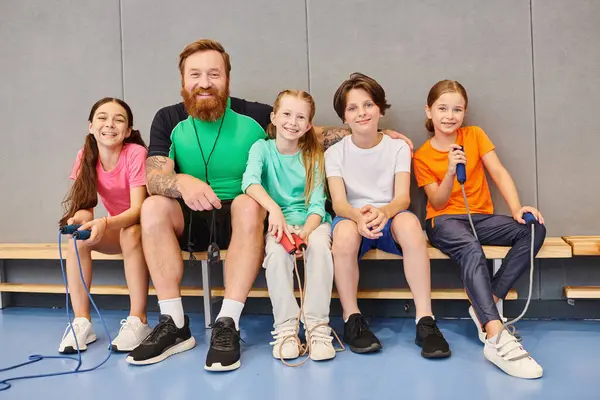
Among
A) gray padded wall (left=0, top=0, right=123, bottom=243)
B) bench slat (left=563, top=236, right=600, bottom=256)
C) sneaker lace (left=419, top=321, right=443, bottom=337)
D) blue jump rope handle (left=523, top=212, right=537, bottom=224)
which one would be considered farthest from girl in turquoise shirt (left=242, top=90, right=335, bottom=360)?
gray padded wall (left=0, top=0, right=123, bottom=243)

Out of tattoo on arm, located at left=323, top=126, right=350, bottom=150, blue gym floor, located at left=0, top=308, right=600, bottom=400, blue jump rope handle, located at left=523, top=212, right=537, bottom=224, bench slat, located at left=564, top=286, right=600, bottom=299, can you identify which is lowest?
blue gym floor, located at left=0, top=308, right=600, bottom=400

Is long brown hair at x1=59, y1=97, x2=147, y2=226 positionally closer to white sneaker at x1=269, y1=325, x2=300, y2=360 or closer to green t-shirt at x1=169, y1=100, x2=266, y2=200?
green t-shirt at x1=169, y1=100, x2=266, y2=200

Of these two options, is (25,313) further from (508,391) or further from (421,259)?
(508,391)

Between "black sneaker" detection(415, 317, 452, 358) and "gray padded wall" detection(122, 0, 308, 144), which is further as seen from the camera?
"gray padded wall" detection(122, 0, 308, 144)

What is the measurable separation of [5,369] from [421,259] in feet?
5.21

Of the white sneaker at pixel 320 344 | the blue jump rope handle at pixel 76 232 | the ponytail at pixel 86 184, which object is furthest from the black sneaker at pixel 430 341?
the ponytail at pixel 86 184

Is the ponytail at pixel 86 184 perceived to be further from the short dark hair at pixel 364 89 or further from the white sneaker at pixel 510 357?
the white sneaker at pixel 510 357

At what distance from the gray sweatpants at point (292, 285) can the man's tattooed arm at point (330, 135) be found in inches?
24.7

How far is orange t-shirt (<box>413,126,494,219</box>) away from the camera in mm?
2412

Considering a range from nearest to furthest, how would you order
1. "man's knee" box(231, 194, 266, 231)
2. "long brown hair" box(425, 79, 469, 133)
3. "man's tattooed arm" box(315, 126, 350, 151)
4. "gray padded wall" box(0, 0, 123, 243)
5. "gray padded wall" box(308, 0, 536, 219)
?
"man's knee" box(231, 194, 266, 231), "long brown hair" box(425, 79, 469, 133), "man's tattooed arm" box(315, 126, 350, 151), "gray padded wall" box(308, 0, 536, 219), "gray padded wall" box(0, 0, 123, 243)

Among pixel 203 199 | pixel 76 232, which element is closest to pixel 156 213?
pixel 203 199

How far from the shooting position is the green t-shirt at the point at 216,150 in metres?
2.39

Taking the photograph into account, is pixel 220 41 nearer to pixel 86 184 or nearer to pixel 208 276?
pixel 86 184

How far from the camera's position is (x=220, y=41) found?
9.49ft
